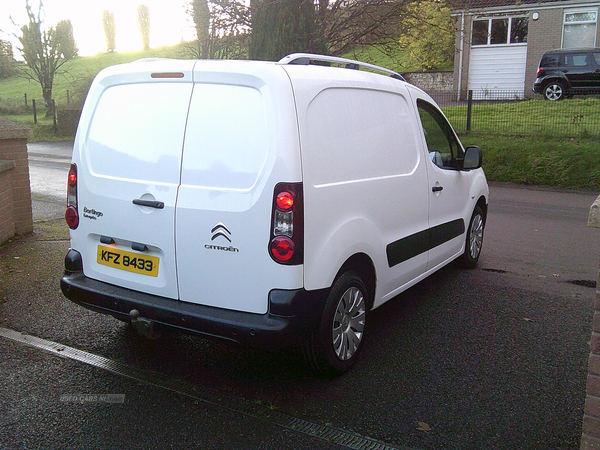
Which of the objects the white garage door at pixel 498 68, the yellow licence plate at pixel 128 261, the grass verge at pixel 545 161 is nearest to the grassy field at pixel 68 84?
the grass verge at pixel 545 161

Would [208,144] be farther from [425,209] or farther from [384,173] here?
[425,209]

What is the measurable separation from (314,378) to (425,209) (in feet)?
6.04

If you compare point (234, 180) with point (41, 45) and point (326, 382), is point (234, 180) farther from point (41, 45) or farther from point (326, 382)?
point (41, 45)

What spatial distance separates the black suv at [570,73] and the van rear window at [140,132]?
71.2 ft

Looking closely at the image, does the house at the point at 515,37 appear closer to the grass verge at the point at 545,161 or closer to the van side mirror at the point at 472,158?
the grass verge at the point at 545,161

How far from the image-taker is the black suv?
22484 mm

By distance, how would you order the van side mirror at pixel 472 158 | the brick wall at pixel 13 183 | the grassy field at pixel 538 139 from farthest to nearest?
1. the grassy field at pixel 538 139
2. the brick wall at pixel 13 183
3. the van side mirror at pixel 472 158

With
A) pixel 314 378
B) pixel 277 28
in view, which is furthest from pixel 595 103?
pixel 314 378

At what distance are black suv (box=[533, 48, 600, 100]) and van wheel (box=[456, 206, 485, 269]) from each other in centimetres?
1804

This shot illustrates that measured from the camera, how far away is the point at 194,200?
3.54 metres

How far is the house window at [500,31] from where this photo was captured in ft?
92.1

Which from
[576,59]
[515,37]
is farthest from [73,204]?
[515,37]

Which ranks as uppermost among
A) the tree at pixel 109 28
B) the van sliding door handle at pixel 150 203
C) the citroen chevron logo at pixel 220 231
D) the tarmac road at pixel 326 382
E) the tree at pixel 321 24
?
the tree at pixel 109 28

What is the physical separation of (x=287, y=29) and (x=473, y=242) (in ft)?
32.3
